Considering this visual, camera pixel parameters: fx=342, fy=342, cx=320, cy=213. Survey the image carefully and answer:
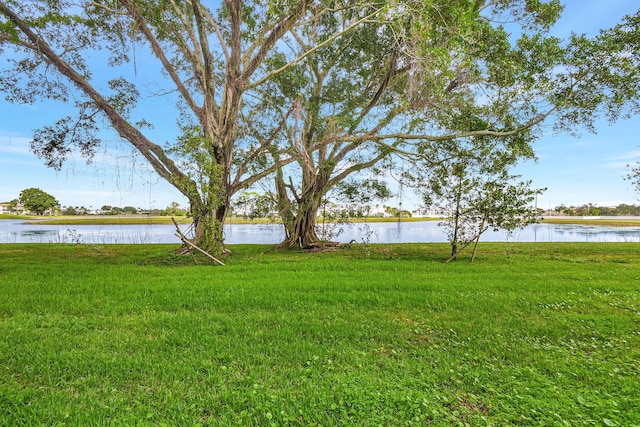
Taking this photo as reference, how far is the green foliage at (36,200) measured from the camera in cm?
1962

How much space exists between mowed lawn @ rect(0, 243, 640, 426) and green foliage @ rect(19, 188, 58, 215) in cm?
1540

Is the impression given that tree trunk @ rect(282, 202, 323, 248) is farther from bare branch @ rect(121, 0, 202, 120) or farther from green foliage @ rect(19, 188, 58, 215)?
green foliage @ rect(19, 188, 58, 215)

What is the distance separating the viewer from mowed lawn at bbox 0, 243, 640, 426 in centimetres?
267

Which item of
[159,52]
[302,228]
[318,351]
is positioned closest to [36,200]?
[159,52]

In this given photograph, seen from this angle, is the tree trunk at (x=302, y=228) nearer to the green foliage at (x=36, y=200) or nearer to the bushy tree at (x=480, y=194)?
the bushy tree at (x=480, y=194)

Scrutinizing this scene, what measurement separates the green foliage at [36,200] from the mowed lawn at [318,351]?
1540 cm

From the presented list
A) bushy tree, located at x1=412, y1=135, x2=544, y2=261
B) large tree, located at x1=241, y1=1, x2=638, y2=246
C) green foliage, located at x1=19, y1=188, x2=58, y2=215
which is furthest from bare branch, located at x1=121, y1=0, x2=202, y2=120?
green foliage, located at x1=19, y1=188, x2=58, y2=215

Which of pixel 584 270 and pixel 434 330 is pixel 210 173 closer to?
pixel 434 330

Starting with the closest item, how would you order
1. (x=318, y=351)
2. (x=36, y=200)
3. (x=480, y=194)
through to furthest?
(x=318, y=351)
(x=480, y=194)
(x=36, y=200)

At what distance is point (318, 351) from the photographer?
3.68 metres

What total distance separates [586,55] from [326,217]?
9.97 metres

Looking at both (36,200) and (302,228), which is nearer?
(302,228)

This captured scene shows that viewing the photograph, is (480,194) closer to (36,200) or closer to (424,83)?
(424,83)

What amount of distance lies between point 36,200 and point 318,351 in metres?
23.1
